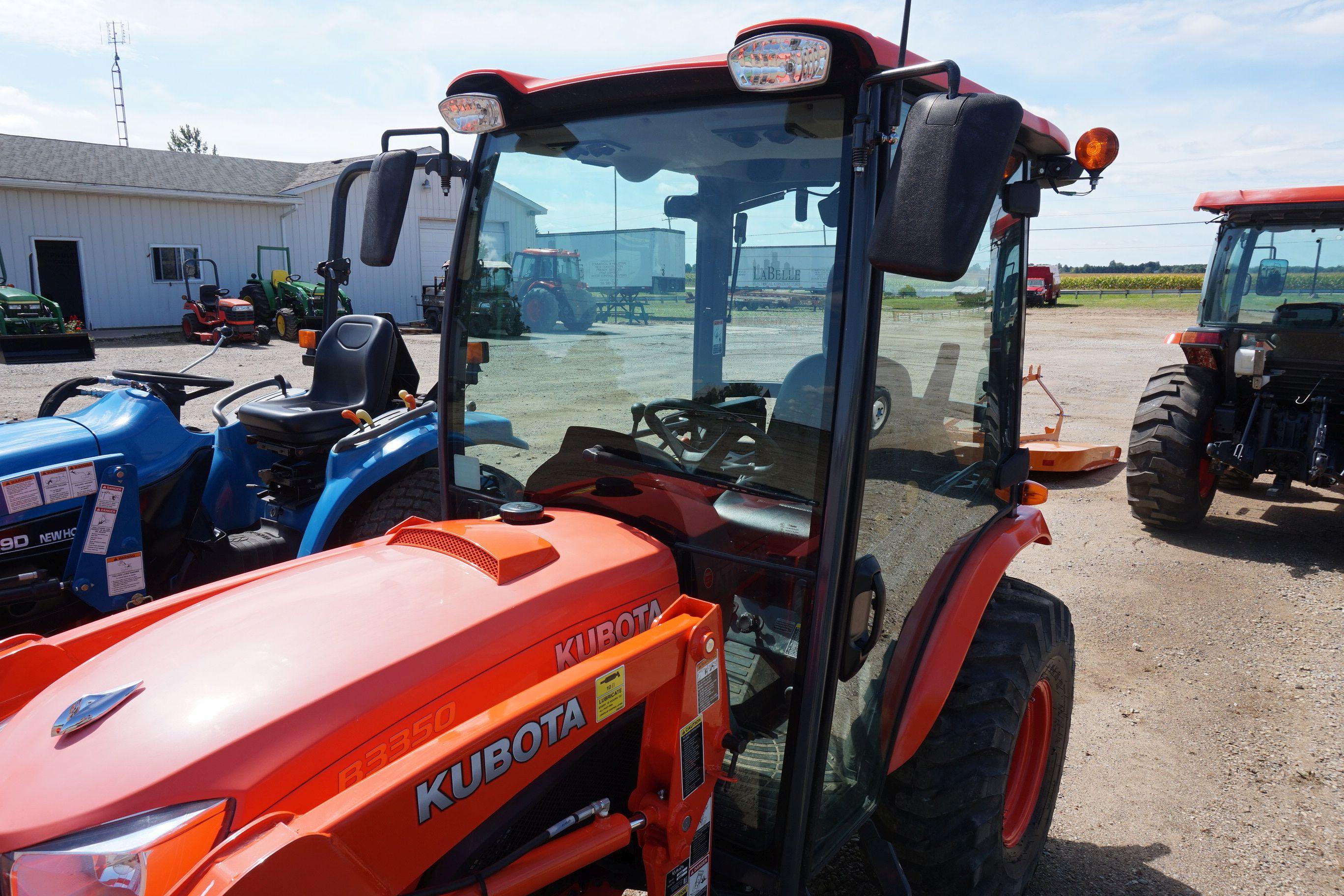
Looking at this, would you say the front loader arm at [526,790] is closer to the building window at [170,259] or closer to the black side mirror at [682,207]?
the black side mirror at [682,207]

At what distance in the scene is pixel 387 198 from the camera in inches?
89.2

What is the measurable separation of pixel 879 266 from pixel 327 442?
3989mm

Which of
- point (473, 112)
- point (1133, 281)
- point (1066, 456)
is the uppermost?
point (473, 112)

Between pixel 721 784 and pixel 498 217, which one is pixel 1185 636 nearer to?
pixel 721 784

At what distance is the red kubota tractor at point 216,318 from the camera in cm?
1728

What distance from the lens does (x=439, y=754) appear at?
1311 millimetres

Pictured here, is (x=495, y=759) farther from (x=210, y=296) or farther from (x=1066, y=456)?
(x=210, y=296)

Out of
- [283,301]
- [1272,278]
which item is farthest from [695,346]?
[283,301]

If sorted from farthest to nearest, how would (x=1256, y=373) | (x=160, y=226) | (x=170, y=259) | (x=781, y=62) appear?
1. (x=170, y=259)
2. (x=160, y=226)
3. (x=1256, y=373)
4. (x=781, y=62)

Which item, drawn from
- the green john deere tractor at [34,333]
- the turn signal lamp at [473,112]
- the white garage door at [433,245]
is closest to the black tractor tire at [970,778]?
the turn signal lamp at [473,112]

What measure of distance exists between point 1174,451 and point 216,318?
17.5 meters


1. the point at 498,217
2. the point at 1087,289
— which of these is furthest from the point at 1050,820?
the point at 1087,289

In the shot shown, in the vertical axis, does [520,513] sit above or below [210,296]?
above

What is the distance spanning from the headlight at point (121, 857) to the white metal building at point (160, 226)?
694 inches
